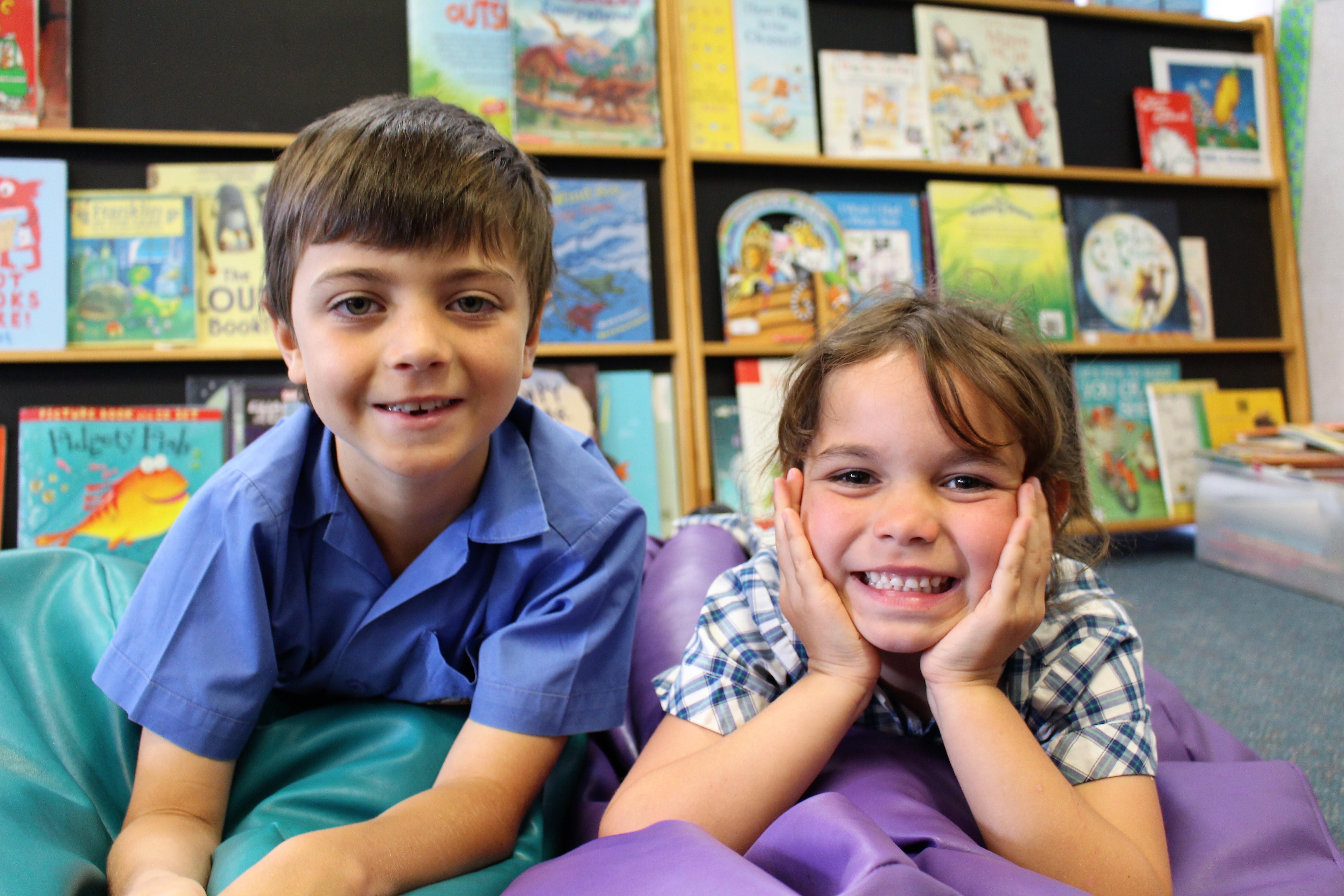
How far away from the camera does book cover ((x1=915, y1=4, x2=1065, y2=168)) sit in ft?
7.30

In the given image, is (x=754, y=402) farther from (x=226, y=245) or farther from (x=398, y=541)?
(x=398, y=541)

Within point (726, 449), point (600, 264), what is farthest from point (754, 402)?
point (600, 264)

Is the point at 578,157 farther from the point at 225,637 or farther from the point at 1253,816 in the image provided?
the point at 1253,816

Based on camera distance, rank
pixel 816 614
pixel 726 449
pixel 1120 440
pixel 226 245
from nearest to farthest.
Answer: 1. pixel 816 614
2. pixel 226 245
3. pixel 726 449
4. pixel 1120 440

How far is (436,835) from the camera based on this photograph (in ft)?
2.07

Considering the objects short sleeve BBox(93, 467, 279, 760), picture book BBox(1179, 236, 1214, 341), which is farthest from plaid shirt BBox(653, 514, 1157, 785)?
picture book BBox(1179, 236, 1214, 341)

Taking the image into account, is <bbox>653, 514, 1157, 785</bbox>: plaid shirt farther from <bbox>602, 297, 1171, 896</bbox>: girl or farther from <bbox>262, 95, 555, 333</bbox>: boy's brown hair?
<bbox>262, 95, 555, 333</bbox>: boy's brown hair

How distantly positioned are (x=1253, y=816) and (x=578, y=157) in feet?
6.05

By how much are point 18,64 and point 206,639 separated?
1.67m

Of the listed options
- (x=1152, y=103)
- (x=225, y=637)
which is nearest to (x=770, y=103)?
(x=1152, y=103)

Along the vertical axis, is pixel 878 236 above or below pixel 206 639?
above

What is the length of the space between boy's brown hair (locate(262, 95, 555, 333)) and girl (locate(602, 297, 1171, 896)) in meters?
0.32

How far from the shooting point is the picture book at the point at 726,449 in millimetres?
2062

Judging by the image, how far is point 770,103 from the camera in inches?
83.3
